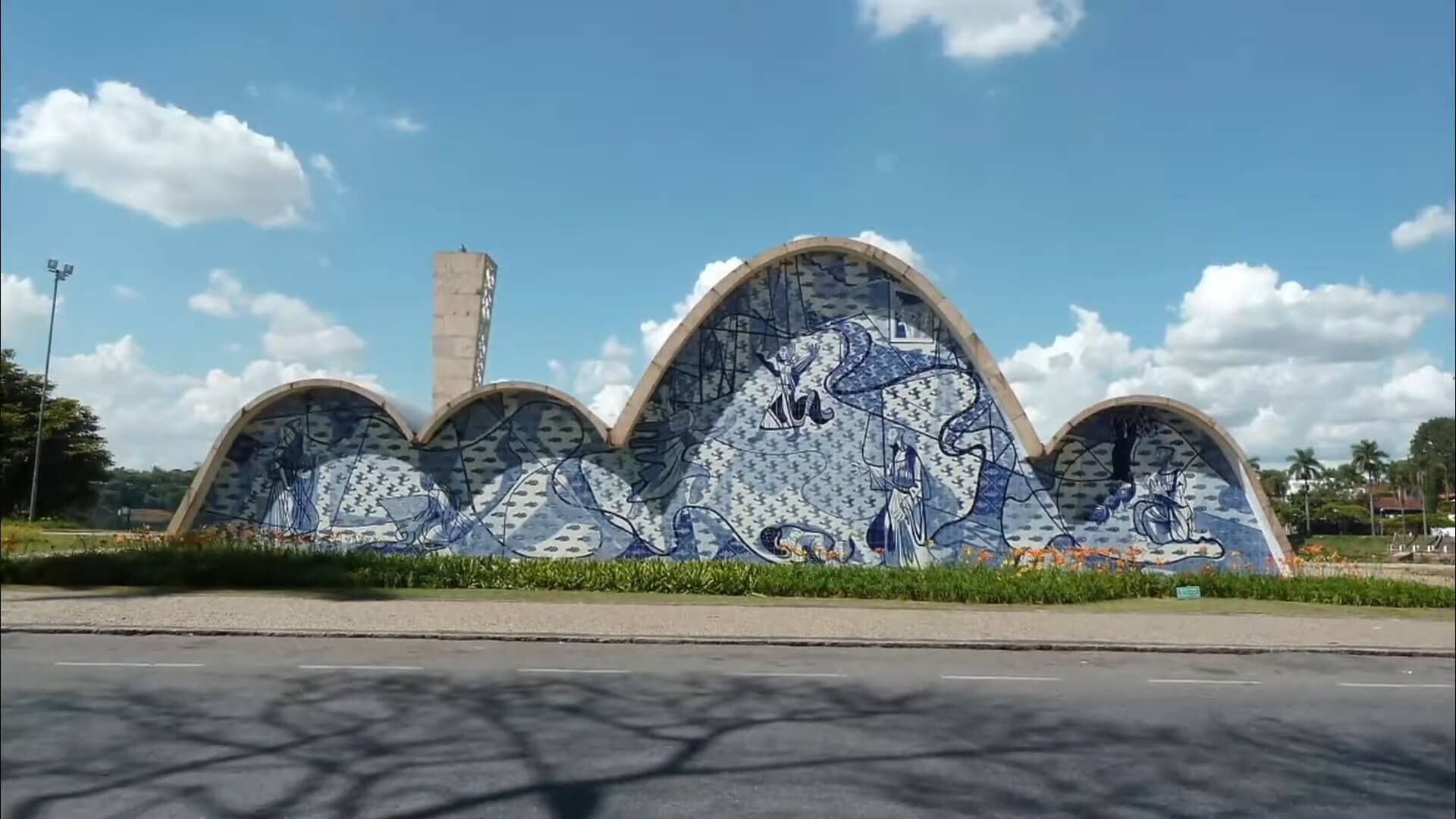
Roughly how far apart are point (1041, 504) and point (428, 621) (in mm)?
11601

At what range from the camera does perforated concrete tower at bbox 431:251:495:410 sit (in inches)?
826

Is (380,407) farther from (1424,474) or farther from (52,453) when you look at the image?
(1424,474)

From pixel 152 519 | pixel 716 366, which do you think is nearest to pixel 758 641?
pixel 716 366

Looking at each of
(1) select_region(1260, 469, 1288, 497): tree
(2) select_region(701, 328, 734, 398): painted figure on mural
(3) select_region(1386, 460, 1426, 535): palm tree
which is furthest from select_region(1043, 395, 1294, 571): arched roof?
(1) select_region(1260, 469, 1288, 497): tree

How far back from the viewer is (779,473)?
19.5 metres

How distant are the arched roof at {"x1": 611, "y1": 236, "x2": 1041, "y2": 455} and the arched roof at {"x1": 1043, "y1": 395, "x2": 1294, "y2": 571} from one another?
903 millimetres

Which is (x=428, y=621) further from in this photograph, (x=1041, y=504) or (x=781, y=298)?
(x=1041, y=504)

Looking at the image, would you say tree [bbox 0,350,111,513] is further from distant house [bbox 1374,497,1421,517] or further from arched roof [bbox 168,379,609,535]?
distant house [bbox 1374,497,1421,517]

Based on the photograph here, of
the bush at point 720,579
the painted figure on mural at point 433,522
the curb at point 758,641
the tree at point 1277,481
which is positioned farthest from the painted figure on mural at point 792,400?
the tree at point 1277,481

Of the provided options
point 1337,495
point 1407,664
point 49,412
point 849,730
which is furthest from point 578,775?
→ point 1337,495

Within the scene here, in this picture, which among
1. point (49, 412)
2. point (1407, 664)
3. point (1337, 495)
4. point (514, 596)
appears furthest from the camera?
point (1337, 495)

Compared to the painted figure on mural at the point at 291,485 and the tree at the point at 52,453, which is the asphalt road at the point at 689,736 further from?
the painted figure on mural at the point at 291,485

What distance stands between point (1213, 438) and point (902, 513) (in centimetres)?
599

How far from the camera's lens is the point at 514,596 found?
51.6ft
